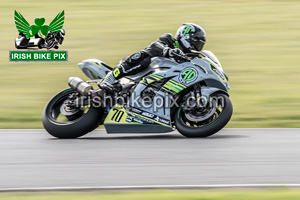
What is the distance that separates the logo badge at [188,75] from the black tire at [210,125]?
1.20ft

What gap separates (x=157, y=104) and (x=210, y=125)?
73 cm

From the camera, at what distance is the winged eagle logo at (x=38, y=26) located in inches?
607

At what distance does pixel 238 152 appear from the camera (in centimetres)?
696

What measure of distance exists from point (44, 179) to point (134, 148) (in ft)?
5.54

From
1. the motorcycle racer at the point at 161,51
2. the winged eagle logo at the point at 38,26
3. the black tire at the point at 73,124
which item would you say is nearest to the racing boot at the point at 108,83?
the motorcycle racer at the point at 161,51

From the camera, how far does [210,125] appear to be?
772cm

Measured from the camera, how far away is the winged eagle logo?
607 inches

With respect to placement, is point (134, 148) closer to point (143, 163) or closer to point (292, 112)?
point (143, 163)

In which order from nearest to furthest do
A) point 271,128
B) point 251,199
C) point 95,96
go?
point 251,199, point 95,96, point 271,128

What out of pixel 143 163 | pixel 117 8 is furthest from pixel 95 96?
pixel 117 8

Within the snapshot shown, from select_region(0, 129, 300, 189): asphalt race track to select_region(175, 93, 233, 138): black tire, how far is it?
100 mm

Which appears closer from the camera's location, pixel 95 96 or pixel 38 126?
pixel 95 96

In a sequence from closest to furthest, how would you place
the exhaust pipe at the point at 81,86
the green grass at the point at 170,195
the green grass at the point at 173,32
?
the green grass at the point at 170,195, the exhaust pipe at the point at 81,86, the green grass at the point at 173,32

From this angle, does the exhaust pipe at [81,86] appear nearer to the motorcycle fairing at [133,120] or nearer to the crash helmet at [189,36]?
the motorcycle fairing at [133,120]
